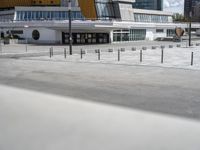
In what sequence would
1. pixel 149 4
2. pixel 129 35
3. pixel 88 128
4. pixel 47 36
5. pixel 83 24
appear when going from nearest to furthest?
1. pixel 88 128
2. pixel 83 24
3. pixel 47 36
4. pixel 129 35
5. pixel 149 4

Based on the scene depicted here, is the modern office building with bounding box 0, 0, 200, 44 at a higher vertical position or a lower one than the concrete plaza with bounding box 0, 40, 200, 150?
higher

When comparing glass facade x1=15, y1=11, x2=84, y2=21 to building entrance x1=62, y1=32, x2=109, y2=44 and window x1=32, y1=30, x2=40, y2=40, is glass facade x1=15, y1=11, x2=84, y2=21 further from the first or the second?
building entrance x1=62, y1=32, x2=109, y2=44

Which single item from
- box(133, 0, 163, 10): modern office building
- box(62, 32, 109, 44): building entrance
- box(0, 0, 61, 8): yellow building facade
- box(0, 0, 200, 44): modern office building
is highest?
box(133, 0, 163, 10): modern office building

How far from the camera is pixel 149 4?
467 feet

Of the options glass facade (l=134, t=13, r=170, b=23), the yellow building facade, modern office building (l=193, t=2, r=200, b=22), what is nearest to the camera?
glass facade (l=134, t=13, r=170, b=23)

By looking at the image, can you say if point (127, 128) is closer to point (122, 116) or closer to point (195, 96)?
point (122, 116)

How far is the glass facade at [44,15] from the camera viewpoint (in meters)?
78.7

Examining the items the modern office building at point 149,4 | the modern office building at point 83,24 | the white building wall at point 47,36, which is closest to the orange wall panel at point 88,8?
the modern office building at point 83,24

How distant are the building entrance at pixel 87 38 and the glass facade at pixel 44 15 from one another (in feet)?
28.9

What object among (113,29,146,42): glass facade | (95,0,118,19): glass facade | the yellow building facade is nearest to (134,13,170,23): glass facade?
(95,0,118,19): glass facade

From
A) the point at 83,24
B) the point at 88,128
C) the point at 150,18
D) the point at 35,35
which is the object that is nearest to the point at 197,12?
the point at 150,18

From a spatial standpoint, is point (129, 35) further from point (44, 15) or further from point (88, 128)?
point (88, 128)

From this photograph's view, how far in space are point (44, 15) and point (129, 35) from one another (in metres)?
19.0

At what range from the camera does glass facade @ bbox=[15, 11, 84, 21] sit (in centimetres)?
7869
